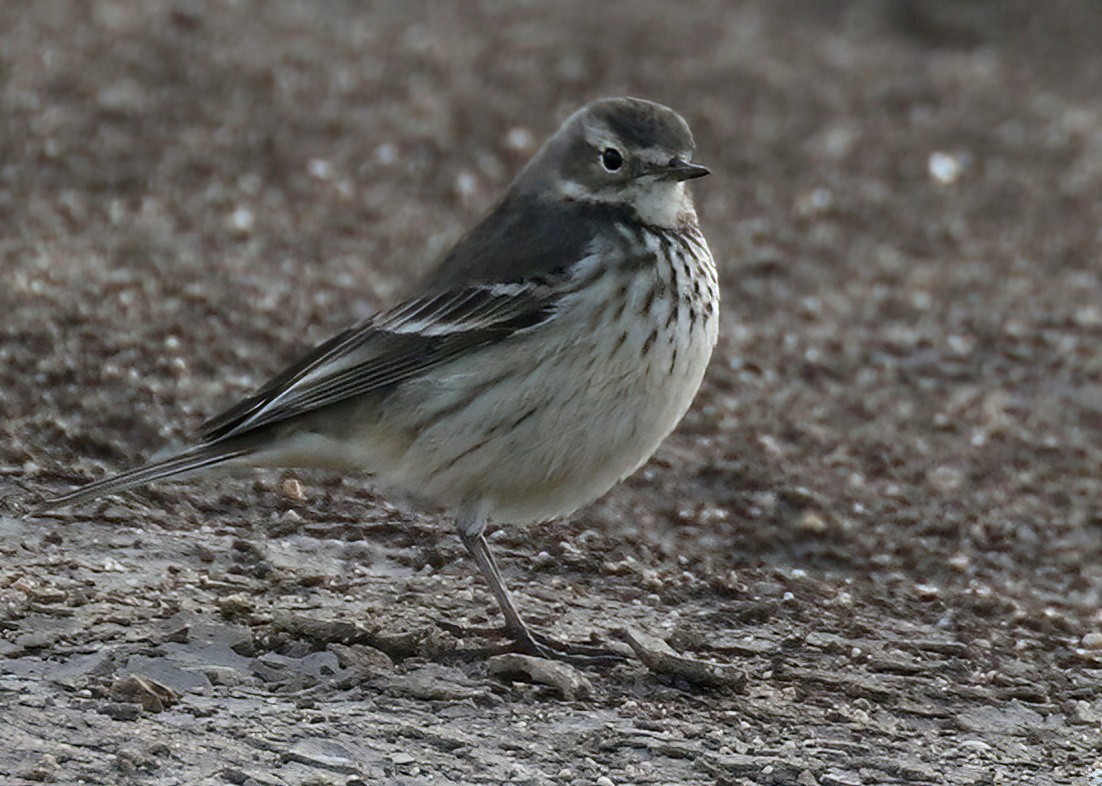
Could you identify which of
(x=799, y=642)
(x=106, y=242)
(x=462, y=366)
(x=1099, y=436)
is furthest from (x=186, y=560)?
(x=1099, y=436)

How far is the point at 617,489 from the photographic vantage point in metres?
7.21

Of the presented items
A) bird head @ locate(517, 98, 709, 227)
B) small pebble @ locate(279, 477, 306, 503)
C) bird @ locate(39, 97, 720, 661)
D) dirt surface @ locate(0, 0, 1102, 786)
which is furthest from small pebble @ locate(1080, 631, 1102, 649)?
small pebble @ locate(279, 477, 306, 503)

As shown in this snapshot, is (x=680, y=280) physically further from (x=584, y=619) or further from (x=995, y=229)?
(x=995, y=229)

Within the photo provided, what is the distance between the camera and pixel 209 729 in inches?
187

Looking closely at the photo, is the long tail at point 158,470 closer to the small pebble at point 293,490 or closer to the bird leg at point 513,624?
the bird leg at point 513,624

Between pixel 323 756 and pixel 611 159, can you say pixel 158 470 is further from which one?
pixel 611 159

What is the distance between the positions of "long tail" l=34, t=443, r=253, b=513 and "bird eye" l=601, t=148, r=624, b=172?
1.51 meters

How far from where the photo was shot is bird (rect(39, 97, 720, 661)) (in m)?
5.49

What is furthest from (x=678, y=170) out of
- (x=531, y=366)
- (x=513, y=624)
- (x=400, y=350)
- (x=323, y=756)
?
(x=323, y=756)

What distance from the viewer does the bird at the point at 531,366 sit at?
5488mm

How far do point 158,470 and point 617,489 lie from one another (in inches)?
87.9

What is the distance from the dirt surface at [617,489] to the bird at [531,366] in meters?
0.46

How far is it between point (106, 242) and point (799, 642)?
449 cm

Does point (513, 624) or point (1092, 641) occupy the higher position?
point (1092, 641)
